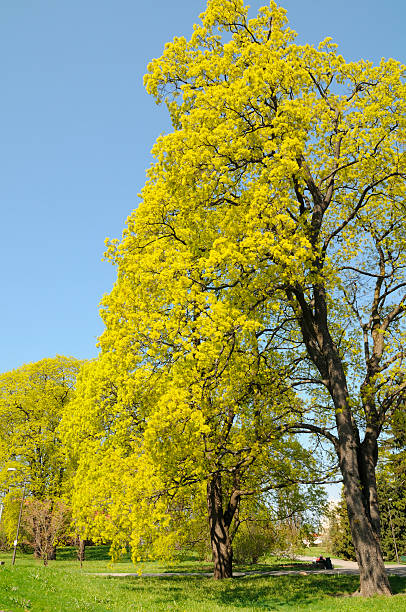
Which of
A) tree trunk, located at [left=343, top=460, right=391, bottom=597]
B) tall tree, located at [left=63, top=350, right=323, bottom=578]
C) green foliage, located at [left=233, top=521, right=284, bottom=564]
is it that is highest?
tall tree, located at [left=63, top=350, right=323, bottom=578]

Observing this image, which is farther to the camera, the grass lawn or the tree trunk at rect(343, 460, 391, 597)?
the tree trunk at rect(343, 460, 391, 597)

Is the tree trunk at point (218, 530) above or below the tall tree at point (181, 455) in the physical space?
below

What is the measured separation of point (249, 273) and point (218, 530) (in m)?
10.9

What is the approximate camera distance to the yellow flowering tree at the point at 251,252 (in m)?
11.6

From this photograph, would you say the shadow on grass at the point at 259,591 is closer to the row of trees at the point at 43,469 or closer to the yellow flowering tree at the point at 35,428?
the row of trees at the point at 43,469

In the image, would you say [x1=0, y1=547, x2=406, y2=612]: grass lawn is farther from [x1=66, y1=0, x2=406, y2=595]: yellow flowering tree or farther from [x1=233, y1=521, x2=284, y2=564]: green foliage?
[x1=233, y1=521, x2=284, y2=564]: green foliage

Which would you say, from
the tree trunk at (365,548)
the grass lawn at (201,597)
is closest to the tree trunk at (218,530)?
the grass lawn at (201,597)

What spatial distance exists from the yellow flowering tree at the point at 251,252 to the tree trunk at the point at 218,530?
130 inches

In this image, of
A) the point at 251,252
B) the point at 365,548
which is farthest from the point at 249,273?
the point at 365,548

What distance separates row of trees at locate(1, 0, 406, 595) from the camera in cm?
1171

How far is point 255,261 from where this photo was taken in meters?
12.0

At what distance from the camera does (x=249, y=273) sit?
1233 cm

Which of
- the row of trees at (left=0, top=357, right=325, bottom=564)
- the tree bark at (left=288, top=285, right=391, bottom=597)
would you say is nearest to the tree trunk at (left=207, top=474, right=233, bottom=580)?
the row of trees at (left=0, top=357, right=325, bottom=564)

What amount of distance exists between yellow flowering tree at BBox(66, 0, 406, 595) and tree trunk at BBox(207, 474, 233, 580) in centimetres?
329
